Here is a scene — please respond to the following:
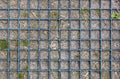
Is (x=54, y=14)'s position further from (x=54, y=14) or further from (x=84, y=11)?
(x=84, y=11)

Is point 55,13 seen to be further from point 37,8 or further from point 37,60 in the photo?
point 37,60

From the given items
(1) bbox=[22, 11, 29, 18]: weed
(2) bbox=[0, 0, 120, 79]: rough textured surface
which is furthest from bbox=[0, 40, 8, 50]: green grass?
(1) bbox=[22, 11, 29, 18]: weed

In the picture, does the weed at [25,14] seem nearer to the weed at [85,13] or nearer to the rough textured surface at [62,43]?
the rough textured surface at [62,43]

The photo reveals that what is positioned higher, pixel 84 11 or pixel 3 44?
pixel 84 11

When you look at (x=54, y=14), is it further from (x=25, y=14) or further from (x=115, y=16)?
(x=115, y=16)

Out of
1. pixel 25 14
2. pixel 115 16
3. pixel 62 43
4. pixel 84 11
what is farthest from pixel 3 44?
pixel 115 16

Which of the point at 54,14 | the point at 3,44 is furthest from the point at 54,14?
the point at 3,44

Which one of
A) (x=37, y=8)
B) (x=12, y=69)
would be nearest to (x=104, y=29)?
(x=37, y=8)

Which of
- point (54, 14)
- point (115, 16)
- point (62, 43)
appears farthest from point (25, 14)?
point (115, 16)

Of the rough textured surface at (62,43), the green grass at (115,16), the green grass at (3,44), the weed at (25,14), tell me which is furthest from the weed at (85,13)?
the green grass at (3,44)

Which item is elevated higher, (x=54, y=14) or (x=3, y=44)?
(x=54, y=14)

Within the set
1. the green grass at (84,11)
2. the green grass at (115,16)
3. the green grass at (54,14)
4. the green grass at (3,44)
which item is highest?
the green grass at (84,11)

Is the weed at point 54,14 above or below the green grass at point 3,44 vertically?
above

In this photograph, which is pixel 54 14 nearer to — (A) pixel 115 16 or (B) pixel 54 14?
(B) pixel 54 14
